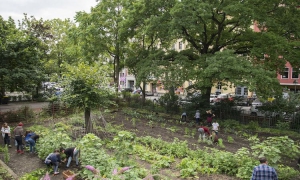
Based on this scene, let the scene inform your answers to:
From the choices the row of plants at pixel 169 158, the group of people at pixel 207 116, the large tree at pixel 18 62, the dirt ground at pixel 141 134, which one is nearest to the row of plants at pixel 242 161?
the row of plants at pixel 169 158

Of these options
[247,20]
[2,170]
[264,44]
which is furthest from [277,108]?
[2,170]

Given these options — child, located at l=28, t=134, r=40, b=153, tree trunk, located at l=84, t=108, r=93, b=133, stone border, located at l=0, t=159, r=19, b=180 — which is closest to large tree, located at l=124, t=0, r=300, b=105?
tree trunk, located at l=84, t=108, r=93, b=133

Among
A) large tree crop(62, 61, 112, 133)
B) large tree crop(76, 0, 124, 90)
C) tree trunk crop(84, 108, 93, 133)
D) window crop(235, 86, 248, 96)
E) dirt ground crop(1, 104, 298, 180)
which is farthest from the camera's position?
window crop(235, 86, 248, 96)

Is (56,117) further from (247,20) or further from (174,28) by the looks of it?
(247,20)

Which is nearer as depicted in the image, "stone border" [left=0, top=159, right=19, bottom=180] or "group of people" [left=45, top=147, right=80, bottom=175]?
"stone border" [left=0, top=159, right=19, bottom=180]

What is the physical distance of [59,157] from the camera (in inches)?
360

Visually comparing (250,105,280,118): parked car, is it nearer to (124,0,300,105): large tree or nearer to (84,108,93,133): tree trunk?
(124,0,300,105): large tree

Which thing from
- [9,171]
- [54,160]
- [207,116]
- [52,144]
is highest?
[207,116]

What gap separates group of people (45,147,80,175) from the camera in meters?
8.88

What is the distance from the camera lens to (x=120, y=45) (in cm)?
2591

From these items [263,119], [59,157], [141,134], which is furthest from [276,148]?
[263,119]

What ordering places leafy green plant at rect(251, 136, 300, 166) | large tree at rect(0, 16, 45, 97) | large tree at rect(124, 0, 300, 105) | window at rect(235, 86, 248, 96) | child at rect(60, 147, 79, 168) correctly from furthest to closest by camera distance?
window at rect(235, 86, 248, 96) < large tree at rect(0, 16, 45, 97) < large tree at rect(124, 0, 300, 105) < child at rect(60, 147, 79, 168) < leafy green plant at rect(251, 136, 300, 166)

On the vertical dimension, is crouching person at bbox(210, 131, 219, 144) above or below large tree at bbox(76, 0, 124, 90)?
below

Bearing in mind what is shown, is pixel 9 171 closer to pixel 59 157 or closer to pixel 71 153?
pixel 59 157
